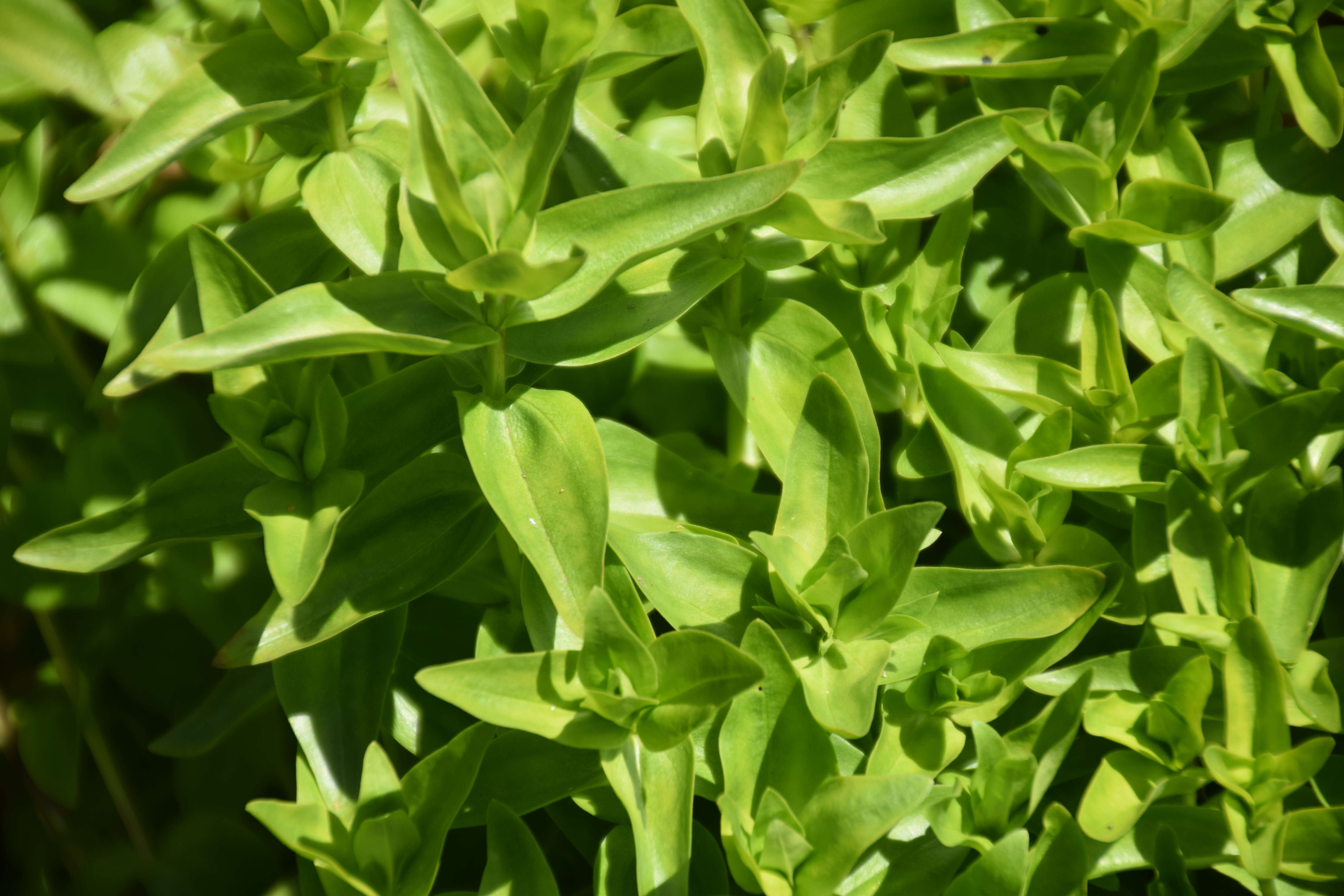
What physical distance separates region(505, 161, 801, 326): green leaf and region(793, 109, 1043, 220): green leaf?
0.17 m

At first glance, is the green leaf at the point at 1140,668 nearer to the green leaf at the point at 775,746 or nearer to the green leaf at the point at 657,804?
the green leaf at the point at 775,746

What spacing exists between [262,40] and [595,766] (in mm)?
667

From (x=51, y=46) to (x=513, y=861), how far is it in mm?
669

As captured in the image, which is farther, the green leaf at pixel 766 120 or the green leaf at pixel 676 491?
the green leaf at pixel 676 491

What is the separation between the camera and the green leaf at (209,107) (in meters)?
0.80

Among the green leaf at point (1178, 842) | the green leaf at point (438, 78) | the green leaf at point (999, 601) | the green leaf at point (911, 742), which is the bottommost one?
the green leaf at point (1178, 842)

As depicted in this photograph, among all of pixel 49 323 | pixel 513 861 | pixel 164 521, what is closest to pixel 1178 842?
pixel 513 861

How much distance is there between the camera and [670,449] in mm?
1021

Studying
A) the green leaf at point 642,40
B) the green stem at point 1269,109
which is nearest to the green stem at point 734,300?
the green leaf at point 642,40

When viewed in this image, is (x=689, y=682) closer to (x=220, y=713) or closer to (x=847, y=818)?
(x=847, y=818)

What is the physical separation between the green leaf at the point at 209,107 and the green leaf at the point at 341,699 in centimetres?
39

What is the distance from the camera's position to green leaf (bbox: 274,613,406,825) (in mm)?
834

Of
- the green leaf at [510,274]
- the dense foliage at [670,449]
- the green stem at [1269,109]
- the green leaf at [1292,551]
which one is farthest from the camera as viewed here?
the green stem at [1269,109]

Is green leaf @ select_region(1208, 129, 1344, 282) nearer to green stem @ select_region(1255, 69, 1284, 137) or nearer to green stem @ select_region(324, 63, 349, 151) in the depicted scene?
green stem @ select_region(1255, 69, 1284, 137)
